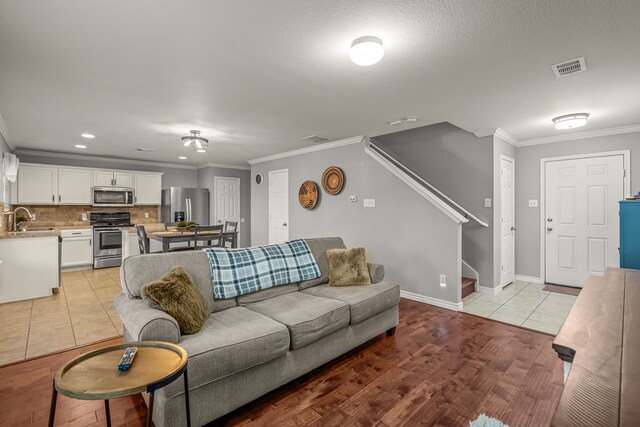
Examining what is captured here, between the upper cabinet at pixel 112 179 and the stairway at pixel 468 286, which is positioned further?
the upper cabinet at pixel 112 179

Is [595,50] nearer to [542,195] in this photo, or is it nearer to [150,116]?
[542,195]

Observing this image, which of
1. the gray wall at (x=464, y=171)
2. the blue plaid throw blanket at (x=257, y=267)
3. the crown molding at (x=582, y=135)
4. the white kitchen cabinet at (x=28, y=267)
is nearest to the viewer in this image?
the blue plaid throw blanket at (x=257, y=267)

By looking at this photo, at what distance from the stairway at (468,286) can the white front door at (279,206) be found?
10.7 ft

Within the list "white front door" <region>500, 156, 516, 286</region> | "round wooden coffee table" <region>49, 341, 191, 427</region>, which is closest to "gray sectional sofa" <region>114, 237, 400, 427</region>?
"round wooden coffee table" <region>49, 341, 191, 427</region>

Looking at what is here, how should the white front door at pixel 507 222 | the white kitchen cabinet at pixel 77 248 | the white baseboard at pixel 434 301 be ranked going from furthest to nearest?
the white kitchen cabinet at pixel 77 248, the white front door at pixel 507 222, the white baseboard at pixel 434 301

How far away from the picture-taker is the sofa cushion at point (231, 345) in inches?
65.7

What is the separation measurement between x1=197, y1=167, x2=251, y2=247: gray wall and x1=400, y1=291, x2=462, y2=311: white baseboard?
5.06 metres

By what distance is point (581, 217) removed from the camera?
459 cm

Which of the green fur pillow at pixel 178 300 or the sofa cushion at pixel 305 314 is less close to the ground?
the green fur pillow at pixel 178 300

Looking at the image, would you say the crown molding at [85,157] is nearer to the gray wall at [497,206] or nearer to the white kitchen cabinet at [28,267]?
the white kitchen cabinet at [28,267]

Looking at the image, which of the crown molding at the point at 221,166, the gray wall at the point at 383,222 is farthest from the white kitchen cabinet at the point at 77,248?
the gray wall at the point at 383,222

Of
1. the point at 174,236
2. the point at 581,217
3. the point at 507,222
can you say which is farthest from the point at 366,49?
the point at 581,217

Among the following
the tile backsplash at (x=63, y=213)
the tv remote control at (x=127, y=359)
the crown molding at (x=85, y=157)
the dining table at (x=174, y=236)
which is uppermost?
the crown molding at (x=85, y=157)

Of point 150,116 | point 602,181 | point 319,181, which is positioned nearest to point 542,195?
point 602,181
